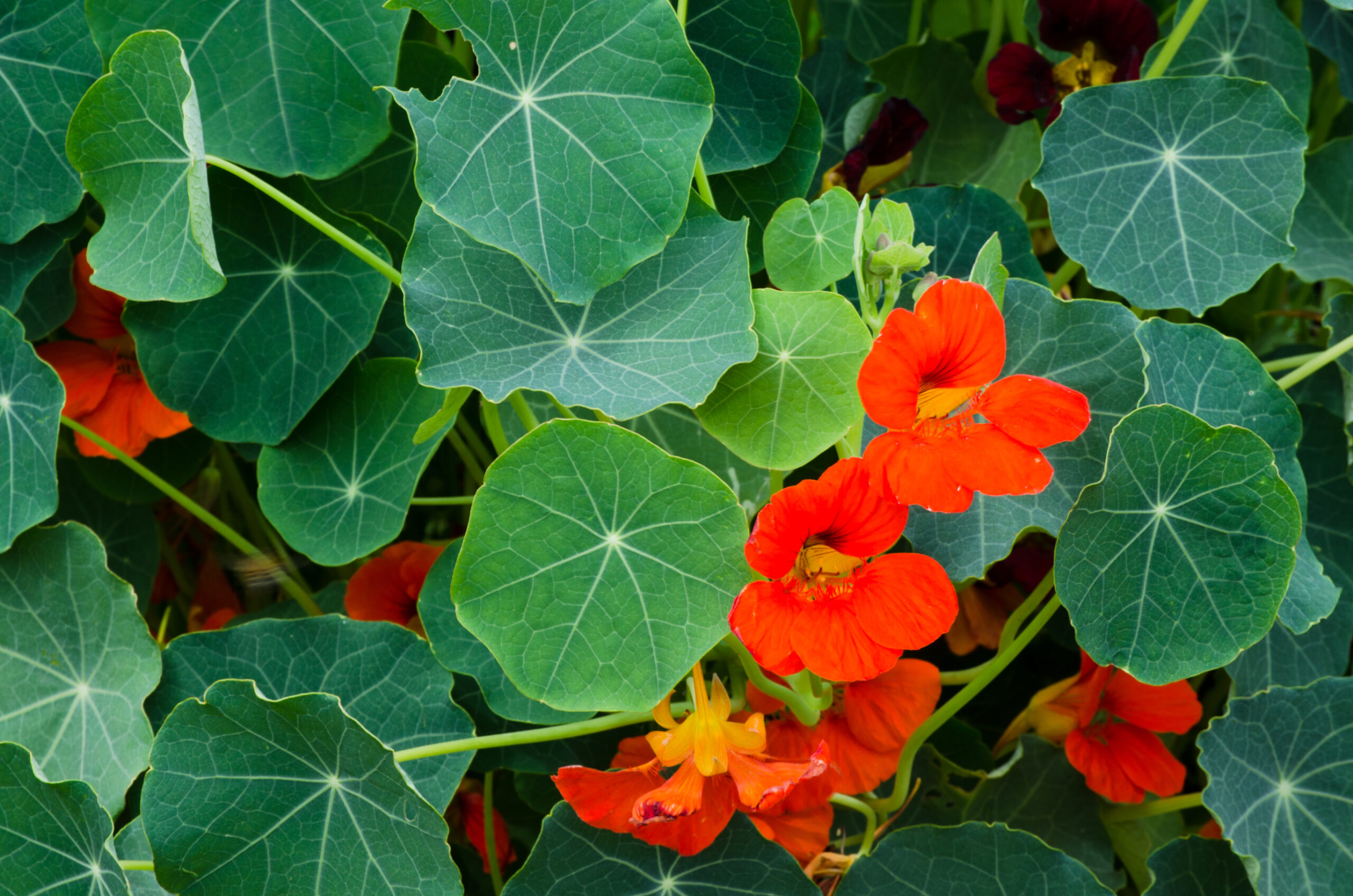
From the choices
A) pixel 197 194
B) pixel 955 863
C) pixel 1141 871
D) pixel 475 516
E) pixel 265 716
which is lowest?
pixel 1141 871

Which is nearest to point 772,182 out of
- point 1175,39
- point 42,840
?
point 1175,39

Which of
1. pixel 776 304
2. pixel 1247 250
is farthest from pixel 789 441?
pixel 1247 250

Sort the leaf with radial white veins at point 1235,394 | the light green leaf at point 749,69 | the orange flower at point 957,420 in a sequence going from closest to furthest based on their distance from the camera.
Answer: the orange flower at point 957,420, the leaf with radial white veins at point 1235,394, the light green leaf at point 749,69

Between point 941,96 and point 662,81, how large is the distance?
54 cm

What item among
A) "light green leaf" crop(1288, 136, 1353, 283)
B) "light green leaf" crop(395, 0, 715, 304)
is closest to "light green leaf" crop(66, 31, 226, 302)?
"light green leaf" crop(395, 0, 715, 304)

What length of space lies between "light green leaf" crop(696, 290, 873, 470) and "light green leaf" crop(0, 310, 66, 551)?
0.57 m

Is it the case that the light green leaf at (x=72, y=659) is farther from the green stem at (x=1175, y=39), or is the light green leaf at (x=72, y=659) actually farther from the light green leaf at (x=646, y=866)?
the green stem at (x=1175, y=39)

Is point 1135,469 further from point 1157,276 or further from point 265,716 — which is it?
point 265,716

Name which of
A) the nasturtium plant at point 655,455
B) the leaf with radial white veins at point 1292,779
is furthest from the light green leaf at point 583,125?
the leaf with radial white veins at point 1292,779

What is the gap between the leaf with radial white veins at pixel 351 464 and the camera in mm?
869

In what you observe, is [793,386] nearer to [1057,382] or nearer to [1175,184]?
[1057,382]

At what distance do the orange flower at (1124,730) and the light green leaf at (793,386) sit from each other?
364 mm

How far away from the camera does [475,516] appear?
656mm

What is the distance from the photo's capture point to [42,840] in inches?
29.3
